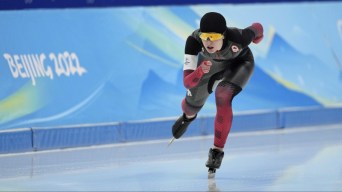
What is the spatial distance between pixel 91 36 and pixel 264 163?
281 cm

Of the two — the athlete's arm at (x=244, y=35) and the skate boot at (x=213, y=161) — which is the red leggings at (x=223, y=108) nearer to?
the skate boot at (x=213, y=161)

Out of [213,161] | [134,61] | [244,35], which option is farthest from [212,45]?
[134,61]

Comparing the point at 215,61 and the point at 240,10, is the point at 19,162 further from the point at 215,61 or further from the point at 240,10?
the point at 240,10

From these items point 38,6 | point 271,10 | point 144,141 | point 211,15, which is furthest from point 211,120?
point 211,15

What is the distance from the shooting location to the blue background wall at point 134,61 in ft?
30.6

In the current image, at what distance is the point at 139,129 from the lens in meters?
10.1

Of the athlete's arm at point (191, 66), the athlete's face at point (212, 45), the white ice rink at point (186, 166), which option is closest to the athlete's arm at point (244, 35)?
the athlete's face at point (212, 45)

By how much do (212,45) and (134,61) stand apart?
3.09 metres

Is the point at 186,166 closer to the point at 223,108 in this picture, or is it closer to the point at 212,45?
the point at 223,108

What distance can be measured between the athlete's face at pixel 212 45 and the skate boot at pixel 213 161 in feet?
3.07

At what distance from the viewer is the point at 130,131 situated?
1002 centimetres

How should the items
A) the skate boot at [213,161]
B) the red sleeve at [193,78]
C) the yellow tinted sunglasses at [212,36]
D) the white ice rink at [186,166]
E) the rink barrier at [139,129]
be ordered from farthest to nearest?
the rink barrier at [139,129]
the skate boot at [213,161]
the yellow tinted sunglasses at [212,36]
the red sleeve at [193,78]
the white ice rink at [186,166]

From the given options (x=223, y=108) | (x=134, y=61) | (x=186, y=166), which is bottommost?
(x=134, y=61)

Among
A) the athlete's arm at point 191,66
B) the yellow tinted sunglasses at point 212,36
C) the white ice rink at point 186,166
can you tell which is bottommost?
the white ice rink at point 186,166
